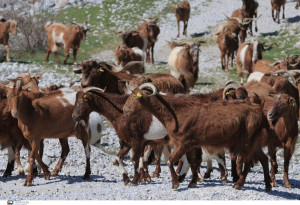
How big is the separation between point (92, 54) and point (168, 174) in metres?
17.2

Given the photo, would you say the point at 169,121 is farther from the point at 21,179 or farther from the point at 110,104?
the point at 21,179

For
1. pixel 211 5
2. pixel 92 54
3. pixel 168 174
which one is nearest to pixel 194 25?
pixel 211 5

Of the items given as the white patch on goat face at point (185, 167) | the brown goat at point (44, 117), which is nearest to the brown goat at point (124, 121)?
the white patch on goat face at point (185, 167)

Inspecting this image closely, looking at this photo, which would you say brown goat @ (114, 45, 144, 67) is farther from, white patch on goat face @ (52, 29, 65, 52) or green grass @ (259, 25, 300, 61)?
green grass @ (259, 25, 300, 61)

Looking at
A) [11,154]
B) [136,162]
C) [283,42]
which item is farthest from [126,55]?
[136,162]

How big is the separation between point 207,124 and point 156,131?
1.21 meters

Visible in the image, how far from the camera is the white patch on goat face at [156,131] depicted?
1080 cm

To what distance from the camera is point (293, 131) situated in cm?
1136

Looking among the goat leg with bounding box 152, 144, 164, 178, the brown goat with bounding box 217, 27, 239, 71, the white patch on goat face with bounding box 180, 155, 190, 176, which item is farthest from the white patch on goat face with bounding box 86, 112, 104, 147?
the brown goat with bounding box 217, 27, 239, 71

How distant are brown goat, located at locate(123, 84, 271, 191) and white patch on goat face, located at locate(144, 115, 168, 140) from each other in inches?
26.3

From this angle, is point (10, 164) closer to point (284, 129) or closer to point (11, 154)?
point (11, 154)

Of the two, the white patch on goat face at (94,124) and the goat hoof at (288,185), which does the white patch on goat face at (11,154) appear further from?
the goat hoof at (288,185)

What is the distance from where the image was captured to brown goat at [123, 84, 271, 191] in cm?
992

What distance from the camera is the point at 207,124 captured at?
9.93 m
